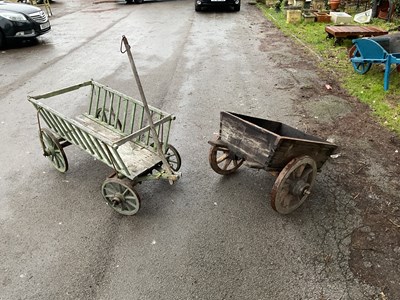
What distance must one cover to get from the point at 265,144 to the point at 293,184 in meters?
0.60

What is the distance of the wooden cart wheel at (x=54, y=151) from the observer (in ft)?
14.7

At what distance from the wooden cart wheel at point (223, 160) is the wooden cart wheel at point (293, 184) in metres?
0.83

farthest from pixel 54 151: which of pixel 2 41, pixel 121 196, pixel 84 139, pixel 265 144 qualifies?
pixel 2 41

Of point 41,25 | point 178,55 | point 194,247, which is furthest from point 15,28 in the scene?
point 194,247

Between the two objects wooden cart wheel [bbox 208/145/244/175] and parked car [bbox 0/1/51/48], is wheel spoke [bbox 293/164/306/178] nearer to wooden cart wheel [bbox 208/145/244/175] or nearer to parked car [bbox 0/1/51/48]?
wooden cart wheel [bbox 208/145/244/175]

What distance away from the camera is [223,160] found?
14.3 ft

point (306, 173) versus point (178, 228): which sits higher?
point (306, 173)

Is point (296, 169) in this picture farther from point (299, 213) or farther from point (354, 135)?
point (354, 135)

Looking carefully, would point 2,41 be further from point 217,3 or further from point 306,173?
point 306,173

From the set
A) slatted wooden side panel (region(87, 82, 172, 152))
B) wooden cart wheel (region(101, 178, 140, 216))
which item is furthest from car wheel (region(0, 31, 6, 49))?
wooden cart wheel (region(101, 178, 140, 216))

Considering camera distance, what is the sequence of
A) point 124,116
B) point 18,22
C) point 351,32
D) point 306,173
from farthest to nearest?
point 18,22 < point 351,32 < point 124,116 < point 306,173

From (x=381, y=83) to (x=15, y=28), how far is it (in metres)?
10.6

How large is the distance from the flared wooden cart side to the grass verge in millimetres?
2660

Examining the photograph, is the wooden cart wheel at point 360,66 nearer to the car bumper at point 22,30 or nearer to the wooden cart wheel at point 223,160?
the wooden cart wheel at point 223,160
